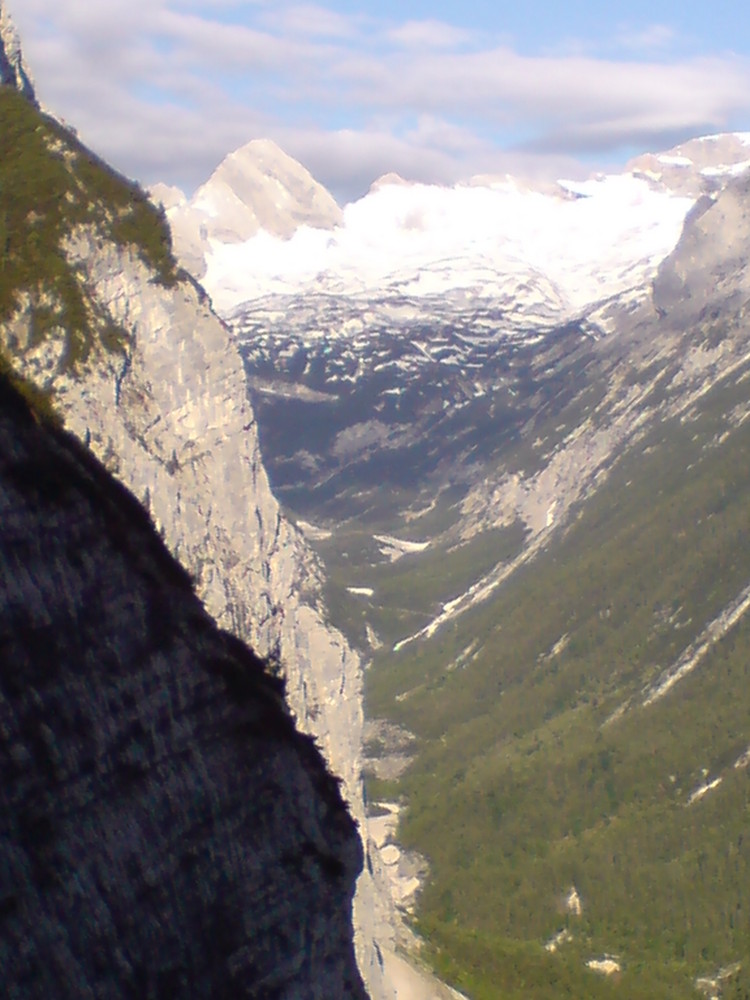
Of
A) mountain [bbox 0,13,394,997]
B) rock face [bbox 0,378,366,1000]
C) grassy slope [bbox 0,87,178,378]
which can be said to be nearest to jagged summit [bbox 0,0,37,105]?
grassy slope [bbox 0,87,178,378]

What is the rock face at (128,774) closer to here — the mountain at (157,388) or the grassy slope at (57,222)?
the mountain at (157,388)

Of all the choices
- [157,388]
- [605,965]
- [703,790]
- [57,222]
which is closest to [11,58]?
[57,222]

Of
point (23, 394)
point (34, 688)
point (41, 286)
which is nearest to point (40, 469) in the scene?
point (23, 394)

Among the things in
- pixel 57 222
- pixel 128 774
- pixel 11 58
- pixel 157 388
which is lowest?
pixel 128 774

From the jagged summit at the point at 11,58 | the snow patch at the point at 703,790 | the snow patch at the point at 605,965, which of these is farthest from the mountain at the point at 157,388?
the snow patch at the point at 703,790

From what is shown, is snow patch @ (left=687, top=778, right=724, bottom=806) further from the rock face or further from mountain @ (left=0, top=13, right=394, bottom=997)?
the rock face

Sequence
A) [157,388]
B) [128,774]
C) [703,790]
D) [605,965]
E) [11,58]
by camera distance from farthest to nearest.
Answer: [703,790] → [605,965] → [11,58] → [157,388] → [128,774]

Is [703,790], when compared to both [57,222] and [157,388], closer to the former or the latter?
[157,388]
